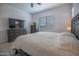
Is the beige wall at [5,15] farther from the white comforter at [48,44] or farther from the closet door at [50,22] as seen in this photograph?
the closet door at [50,22]

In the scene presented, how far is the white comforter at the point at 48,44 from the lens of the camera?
1187 mm

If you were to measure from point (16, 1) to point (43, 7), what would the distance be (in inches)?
17.3

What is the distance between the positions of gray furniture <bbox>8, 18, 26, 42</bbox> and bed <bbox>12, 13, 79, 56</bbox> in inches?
2.8

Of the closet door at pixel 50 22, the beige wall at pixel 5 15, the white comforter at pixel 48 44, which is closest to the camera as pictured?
the white comforter at pixel 48 44

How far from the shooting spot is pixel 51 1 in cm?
134

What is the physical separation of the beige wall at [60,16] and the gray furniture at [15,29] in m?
0.27

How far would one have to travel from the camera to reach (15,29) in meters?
1.44

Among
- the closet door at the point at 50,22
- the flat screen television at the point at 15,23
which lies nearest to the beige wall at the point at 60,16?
the closet door at the point at 50,22

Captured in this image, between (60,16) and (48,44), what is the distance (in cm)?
54

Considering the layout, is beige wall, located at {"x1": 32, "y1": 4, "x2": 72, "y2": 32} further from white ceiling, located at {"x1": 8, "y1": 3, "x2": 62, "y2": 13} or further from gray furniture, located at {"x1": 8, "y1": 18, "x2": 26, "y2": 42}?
gray furniture, located at {"x1": 8, "y1": 18, "x2": 26, "y2": 42}

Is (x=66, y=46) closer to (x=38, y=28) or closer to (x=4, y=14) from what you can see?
(x=38, y=28)

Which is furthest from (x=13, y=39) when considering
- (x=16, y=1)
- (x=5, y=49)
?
(x=16, y=1)

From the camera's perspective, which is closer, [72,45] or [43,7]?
[72,45]

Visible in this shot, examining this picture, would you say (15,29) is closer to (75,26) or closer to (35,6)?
(35,6)
